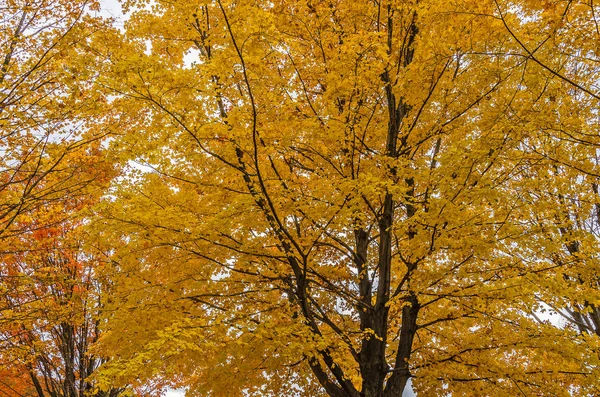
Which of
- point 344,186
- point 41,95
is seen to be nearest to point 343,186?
point 344,186

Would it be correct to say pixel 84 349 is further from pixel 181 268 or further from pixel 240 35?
pixel 240 35

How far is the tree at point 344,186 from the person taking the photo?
4.26 meters

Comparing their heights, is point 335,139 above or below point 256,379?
above

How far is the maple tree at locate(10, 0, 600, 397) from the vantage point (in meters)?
4.26

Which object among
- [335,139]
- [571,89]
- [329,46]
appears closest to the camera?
[335,139]

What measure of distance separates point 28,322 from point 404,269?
20.4 ft

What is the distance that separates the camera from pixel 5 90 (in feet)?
16.7

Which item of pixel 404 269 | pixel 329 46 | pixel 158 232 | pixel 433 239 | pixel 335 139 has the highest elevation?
pixel 329 46

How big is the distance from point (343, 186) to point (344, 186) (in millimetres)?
12

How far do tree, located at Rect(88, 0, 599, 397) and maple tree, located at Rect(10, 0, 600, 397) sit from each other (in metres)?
0.03

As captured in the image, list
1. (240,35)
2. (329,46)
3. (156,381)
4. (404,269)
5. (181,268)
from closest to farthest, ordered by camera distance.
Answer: (240,35)
(181,268)
(329,46)
(404,269)
(156,381)

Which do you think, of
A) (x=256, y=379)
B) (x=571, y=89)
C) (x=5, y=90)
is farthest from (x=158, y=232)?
(x=571, y=89)

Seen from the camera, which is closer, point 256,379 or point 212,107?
point 212,107

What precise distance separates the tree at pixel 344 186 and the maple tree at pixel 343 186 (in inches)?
1.2
